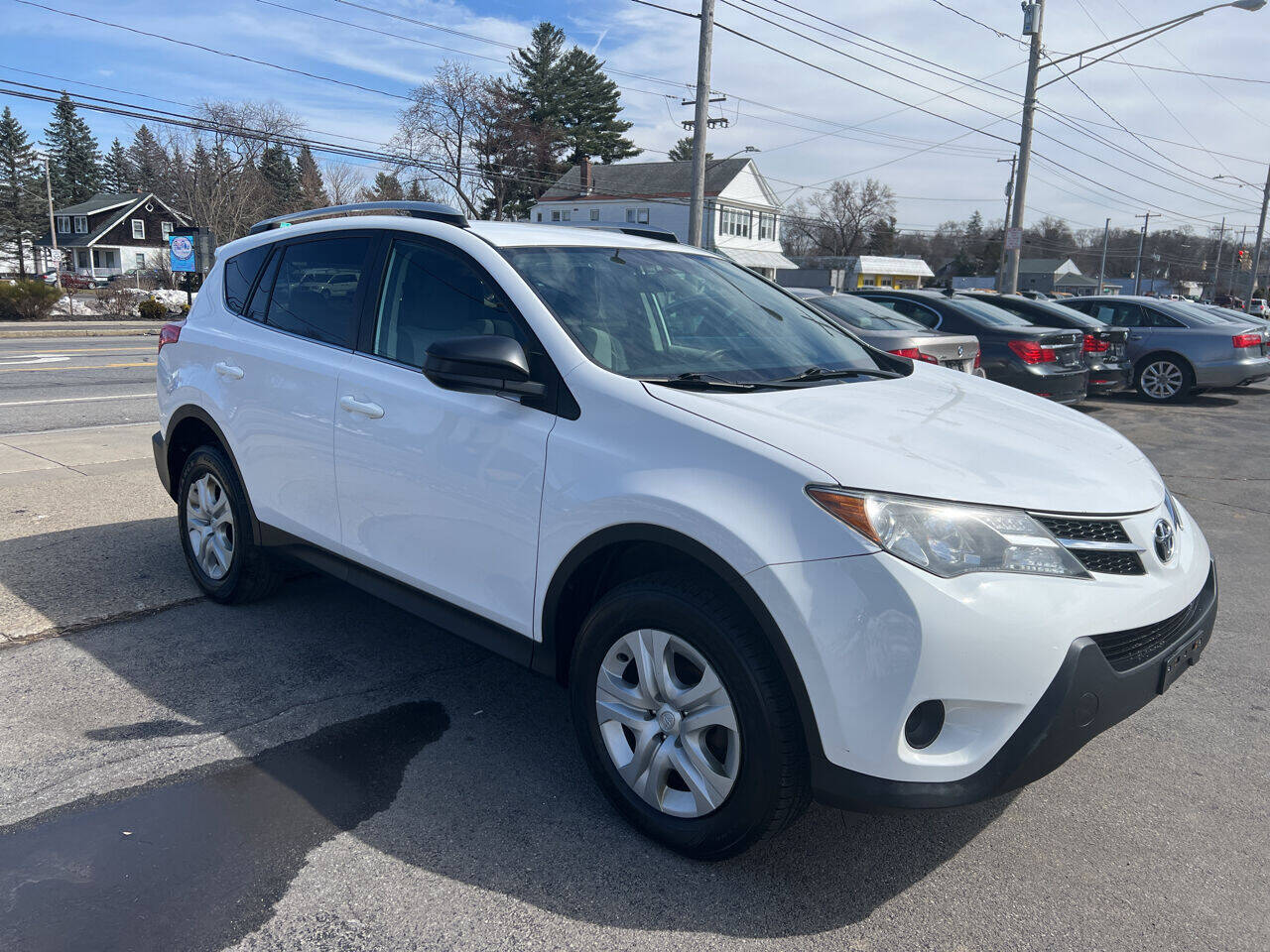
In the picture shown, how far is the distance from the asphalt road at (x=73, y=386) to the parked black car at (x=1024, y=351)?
9309mm

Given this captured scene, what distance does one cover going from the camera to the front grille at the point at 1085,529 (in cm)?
244

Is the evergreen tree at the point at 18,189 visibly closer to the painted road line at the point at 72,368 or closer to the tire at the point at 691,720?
the painted road line at the point at 72,368

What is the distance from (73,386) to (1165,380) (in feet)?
52.2

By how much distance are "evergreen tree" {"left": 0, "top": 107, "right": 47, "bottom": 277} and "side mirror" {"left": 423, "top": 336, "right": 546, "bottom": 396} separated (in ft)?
327

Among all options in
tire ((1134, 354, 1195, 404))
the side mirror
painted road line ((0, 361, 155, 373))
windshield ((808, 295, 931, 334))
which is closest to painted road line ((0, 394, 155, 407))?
painted road line ((0, 361, 155, 373))

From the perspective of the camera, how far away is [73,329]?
25.2 m

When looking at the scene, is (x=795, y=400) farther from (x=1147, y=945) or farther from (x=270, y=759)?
(x=270, y=759)

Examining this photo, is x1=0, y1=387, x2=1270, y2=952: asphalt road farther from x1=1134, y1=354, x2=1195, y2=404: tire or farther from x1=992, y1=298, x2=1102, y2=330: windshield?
x1=1134, y1=354, x2=1195, y2=404: tire

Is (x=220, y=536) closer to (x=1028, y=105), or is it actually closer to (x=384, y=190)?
(x=1028, y=105)

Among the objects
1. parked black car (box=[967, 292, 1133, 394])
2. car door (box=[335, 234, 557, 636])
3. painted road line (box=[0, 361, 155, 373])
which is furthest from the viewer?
painted road line (box=[0, 361, 155, 373])

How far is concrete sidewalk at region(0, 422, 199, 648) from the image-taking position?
4.49 metres

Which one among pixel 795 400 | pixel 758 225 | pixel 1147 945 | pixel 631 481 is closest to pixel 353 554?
pixel 631 481

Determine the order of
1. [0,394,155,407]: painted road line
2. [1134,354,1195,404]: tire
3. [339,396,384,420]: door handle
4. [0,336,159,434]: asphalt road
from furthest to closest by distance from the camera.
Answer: [1134,354,1195,404]: tire, [0,394,155,407]: painted road line, [0,336,159,434]: asphalt road, [339,396,384,420]: door handle

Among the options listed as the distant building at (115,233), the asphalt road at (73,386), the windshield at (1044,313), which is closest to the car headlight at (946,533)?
the asphalt road at (73,386)
